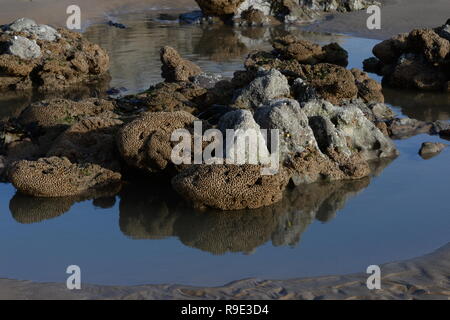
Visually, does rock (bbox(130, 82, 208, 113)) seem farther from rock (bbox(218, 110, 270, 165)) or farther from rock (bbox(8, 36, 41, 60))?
rock (bbox(8, 36, 41, 60))

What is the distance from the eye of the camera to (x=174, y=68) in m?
15.1

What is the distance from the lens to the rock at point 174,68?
48.8 ft

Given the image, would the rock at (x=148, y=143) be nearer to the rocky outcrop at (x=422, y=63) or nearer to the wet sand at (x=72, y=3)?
the rocky outcrop at (x=422, y=63)

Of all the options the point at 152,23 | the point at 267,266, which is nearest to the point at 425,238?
the point at 267,266

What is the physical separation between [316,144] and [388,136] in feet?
7.71

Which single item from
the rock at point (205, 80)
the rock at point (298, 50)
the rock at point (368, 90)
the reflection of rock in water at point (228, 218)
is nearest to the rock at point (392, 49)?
the rock at point (298, 50)

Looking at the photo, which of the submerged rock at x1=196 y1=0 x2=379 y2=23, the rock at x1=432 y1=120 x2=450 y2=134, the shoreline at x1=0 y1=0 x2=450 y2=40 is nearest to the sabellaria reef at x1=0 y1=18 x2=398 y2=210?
the rock at x1=432 y1=120 x2=450 y2=134

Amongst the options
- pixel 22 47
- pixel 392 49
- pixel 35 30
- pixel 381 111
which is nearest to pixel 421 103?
pixel 381 111

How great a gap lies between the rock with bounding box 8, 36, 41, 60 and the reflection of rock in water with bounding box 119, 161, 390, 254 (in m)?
7.16

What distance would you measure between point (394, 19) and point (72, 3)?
40.8 ft

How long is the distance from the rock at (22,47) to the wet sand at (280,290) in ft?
31.1

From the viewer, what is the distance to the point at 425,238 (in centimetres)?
802

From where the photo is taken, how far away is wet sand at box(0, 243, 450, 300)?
21.7 ft

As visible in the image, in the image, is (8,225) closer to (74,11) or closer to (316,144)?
(316,144)
